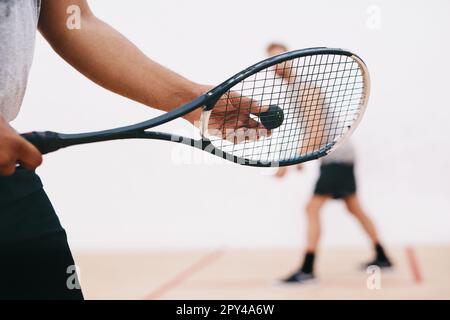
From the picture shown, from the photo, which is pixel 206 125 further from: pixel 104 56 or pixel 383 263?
pixel 383 263

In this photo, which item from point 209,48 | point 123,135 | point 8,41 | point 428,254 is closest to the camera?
point 8,41

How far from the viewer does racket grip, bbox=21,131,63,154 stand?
0.74 meters

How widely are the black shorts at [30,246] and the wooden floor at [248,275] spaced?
185 centimetres

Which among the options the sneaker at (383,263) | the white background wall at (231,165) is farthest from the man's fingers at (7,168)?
the white background wall at (231,165)

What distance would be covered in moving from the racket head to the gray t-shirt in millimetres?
285

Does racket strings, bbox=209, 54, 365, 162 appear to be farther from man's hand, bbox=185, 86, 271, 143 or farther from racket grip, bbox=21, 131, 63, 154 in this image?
racket grip, bbox=21, 131, 63, 154

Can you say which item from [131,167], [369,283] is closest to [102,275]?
[131,167]

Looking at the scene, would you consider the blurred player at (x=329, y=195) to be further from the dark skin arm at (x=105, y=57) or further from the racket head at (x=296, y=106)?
the dark skin arm at (x=105, y=57)

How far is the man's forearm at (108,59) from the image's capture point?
885 mm

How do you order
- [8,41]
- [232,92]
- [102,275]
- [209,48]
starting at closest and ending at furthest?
[8,41]
[232,92]
[102,275]
[209,48]

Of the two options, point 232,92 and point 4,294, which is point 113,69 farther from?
point 4,294

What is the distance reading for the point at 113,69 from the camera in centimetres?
Result: 89

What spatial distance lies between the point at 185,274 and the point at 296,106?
231 cm

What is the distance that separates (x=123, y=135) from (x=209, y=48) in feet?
11.7
